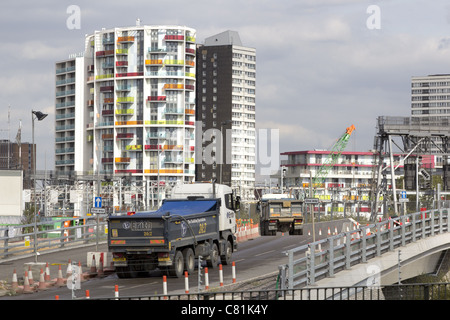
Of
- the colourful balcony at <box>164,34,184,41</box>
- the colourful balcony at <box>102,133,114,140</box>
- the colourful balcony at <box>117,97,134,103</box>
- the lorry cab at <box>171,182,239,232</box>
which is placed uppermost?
the colourful balcony at <box>164,34,184,41</box>

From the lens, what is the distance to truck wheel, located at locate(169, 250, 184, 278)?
29.2 metres

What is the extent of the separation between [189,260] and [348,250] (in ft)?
24.3

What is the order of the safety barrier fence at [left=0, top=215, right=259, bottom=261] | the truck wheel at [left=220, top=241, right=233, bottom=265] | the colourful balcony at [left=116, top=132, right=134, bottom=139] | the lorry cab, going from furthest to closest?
the colourful balcony at [left=116, top=132, right=134, bottom=139]
the safety barrier fence at [left=0, top=215, right=259, bottom=261]
the lorry cab
the truck wheel at [left=220, top=241, right=233, bottom=265]

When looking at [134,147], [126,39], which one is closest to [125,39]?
[126,39]

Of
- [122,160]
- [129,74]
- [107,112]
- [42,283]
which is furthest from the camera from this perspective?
[107,112]

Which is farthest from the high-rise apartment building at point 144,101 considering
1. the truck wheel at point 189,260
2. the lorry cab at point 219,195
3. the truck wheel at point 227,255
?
the truck wheel at point 189,260

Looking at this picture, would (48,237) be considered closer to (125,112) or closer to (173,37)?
(173,37)

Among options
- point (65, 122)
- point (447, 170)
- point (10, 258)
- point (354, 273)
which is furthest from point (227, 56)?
point (354, 273)

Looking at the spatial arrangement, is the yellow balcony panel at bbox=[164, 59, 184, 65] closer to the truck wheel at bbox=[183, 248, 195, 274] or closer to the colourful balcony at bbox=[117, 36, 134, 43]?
the colourful balcony at bbox=[117, 36, 134, 43]

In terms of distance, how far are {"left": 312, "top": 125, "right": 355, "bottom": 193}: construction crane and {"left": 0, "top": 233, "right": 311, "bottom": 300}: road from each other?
12975 cm

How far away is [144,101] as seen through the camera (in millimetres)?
148500

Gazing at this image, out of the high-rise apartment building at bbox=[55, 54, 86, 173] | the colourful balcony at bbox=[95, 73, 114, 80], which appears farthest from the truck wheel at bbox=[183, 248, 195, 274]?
the high-rise apartment building at bbox=[55, 54, 86, 173]
